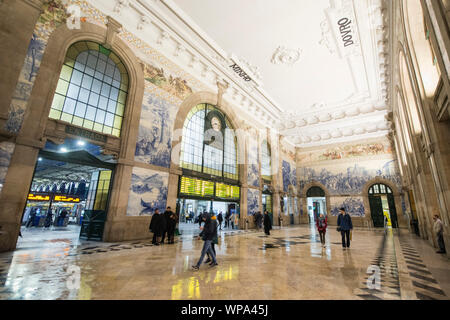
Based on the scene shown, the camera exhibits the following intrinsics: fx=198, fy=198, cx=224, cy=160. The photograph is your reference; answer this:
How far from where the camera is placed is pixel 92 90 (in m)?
7.86

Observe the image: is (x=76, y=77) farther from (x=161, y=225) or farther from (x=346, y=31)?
(x=346, y=31)

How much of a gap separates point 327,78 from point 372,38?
354 centimetres

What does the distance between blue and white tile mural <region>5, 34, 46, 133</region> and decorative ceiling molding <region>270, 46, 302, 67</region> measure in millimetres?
10643

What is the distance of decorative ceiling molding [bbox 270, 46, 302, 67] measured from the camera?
11414 millimetres

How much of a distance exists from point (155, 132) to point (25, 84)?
435cm

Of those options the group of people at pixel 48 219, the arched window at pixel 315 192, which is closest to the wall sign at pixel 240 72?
the arched window at pixel 315 192

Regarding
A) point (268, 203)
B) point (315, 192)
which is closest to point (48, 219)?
point (268, 203)

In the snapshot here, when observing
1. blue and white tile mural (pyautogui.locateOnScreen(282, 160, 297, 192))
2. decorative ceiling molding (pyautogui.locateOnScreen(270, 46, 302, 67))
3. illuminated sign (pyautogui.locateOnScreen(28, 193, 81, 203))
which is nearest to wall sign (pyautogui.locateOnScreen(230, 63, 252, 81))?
decorative ceiling molding (pyautogui.locateOnScreen(270, 46, 302, 67))

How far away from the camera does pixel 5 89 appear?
544 cm

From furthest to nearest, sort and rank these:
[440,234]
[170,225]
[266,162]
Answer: [266,162], [170,225], [440,234]

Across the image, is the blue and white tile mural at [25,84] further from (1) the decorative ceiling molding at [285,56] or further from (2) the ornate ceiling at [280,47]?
(1) the decorative ceiling molding at [285,56]

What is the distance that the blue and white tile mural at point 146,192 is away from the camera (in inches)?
315

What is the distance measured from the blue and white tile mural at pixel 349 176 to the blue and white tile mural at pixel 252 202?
33.0ft
